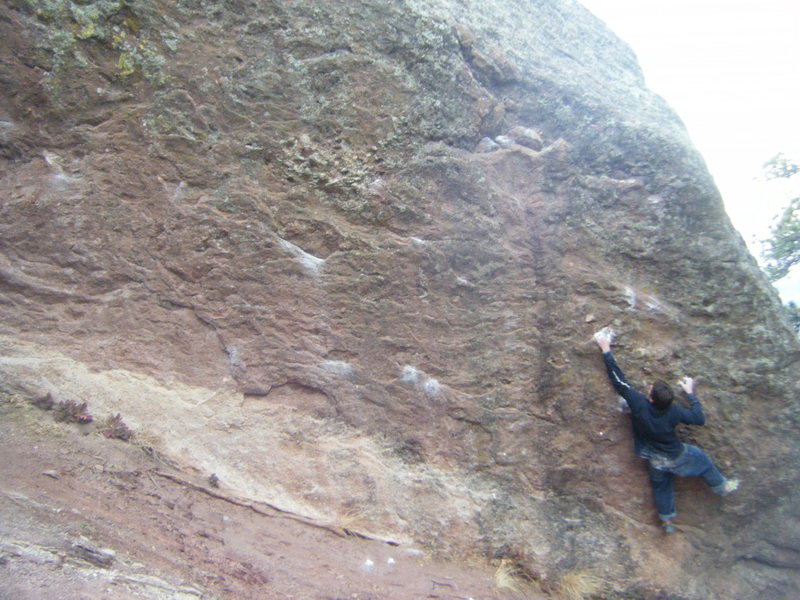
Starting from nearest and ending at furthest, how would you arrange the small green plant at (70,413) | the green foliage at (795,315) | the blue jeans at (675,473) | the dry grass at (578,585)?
the small green plant at (70,413) < the dry grass at (578,585) < the blue jeans at (675,473) < the green foliage at (795,315)

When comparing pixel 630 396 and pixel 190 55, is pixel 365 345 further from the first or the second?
pixel 190 55

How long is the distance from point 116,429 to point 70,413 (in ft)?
1.26

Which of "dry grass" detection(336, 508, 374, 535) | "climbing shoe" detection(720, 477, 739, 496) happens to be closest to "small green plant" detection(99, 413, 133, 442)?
"dry grass" detection(336, 508, 374, 535)

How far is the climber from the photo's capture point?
4.93m

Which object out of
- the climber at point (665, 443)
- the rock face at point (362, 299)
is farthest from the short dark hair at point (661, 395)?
the rock face at point (362, 299)

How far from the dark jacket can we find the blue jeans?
78 mm

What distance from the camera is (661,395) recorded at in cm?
486

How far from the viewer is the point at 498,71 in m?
6.98

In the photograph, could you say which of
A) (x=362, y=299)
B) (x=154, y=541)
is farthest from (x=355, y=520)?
(x=362, y=299)

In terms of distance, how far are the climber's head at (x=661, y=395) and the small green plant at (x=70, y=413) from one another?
503cm

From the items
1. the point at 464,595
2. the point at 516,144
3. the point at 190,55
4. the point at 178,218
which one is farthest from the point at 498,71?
the point at 464,595

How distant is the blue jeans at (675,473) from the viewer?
5.00 metres

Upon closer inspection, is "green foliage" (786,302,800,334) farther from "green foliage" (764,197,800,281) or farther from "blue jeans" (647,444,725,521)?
"blue jeans" (647,444,725,521)

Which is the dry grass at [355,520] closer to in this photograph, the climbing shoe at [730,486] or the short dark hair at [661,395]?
the short dark hair at [661,395]
